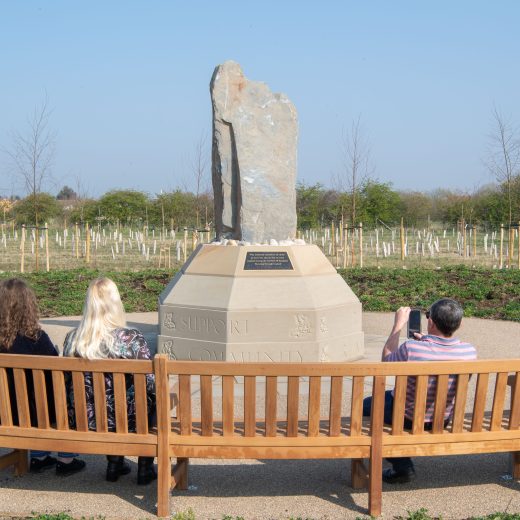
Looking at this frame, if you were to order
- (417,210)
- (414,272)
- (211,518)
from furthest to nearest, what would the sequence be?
(417,210) → (414,272) → (211,518)

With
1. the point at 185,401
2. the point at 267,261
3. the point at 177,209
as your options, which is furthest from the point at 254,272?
the point at 177,209

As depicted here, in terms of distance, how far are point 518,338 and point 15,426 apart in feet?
24.0

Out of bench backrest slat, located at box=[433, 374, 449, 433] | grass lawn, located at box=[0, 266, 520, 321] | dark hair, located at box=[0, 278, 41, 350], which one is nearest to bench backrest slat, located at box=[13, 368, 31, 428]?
dark hair, located at box=[0, 278, 41, 350]

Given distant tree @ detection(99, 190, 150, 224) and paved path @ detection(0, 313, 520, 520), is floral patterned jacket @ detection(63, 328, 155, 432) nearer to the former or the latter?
paved path @ detection(0, 313, 520, 520)

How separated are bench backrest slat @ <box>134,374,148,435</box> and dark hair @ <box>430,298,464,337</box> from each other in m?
1.71

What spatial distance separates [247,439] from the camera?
3.98 metres

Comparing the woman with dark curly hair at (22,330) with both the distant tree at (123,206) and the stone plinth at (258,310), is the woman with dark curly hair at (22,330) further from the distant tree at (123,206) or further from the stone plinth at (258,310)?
the distant tree at (123,206)

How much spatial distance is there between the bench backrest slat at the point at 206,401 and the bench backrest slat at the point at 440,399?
125cm

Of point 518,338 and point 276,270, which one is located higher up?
point 276,270

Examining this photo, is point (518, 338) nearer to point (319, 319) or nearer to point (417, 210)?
point (319, 319)

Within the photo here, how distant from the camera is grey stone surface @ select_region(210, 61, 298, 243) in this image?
8445 mm

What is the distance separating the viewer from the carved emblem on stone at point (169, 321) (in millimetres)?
7574

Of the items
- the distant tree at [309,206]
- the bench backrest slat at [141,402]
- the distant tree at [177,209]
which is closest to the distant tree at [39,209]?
the distant tree at [177,209]

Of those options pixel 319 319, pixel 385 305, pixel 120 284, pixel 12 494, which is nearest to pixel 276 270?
pixel 319 319
